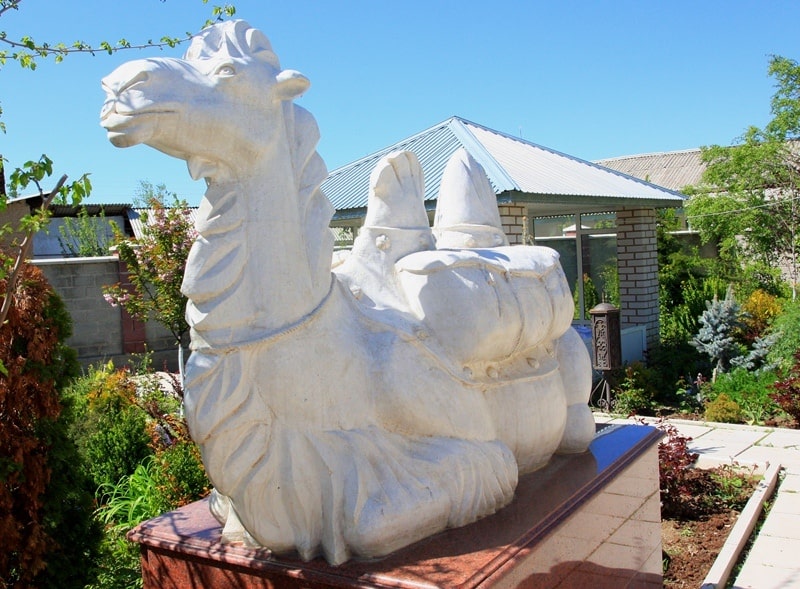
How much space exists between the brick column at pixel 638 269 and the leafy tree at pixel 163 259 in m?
6.45

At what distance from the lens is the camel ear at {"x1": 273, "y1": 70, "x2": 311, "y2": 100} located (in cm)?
233

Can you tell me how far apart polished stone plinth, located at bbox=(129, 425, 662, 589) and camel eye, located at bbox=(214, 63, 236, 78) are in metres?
1.53

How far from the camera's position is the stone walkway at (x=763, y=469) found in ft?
14.0

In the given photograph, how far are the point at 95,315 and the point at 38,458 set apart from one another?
31.0 ft

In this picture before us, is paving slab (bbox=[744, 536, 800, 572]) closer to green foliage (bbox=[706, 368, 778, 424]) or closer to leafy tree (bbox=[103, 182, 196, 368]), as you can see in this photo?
green foliage (bbox=[706, 368, 778, 424])

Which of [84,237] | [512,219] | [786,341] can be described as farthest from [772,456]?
[84,237]

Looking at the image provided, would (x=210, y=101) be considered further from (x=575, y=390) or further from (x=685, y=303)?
(x=685, y=303)

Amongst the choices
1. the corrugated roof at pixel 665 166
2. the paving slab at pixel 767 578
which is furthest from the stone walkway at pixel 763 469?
the corrugated roof at pixel 665 166

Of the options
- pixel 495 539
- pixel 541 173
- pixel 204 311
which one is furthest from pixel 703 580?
pixel 541 173

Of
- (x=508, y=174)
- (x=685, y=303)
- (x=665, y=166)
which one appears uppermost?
(x=665, y=166)

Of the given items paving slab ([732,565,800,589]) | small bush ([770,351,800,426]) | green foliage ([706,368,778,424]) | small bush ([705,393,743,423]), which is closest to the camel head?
paving slab ([732,565,800,589])

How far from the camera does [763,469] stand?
610cm

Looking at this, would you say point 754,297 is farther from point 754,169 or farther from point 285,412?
point 285,412

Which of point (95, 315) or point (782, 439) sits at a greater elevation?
point (95, 315)
